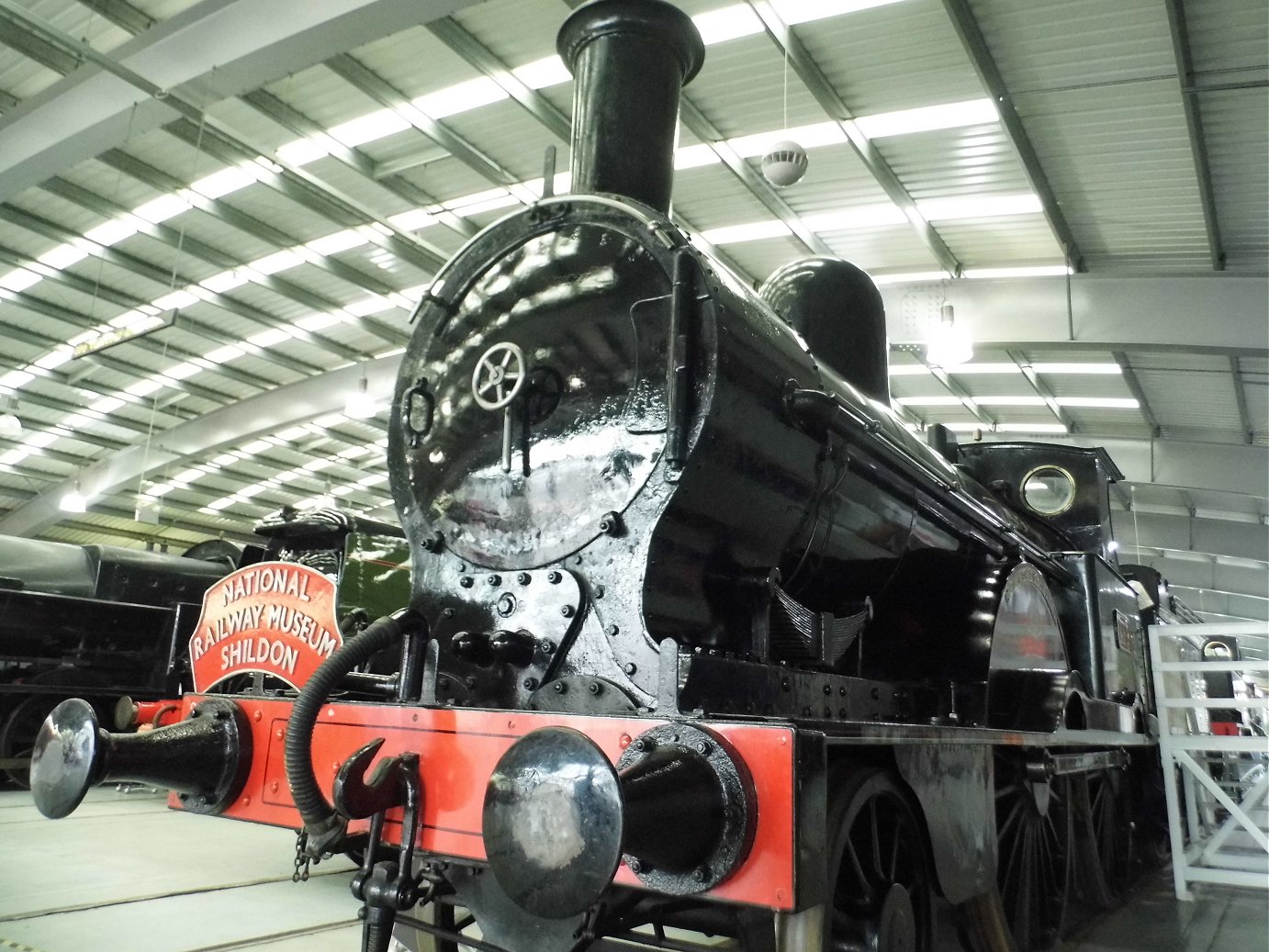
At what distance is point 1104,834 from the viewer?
17.4 feet

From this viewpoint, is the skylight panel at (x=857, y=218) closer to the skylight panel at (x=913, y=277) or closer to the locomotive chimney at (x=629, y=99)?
the skylight panel at (x=913, y=277)

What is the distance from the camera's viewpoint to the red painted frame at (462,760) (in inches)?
63.1

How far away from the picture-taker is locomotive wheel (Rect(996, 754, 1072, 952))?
11.3 ft

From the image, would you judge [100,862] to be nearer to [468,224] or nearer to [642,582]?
[642,582]

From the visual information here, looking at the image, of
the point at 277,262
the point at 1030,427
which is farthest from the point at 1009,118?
the point at 1030,427

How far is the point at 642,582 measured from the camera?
2119 millimetres

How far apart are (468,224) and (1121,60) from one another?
6.45m

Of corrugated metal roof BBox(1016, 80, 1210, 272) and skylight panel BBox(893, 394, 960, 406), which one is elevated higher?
skylight panel BBox(893, 394, 960, 406)

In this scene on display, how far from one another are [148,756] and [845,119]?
7220 mm

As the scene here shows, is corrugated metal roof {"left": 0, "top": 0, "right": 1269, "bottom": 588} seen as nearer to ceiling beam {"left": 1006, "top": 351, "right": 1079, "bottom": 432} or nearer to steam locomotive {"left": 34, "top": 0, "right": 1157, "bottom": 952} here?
ceiling beam {"left": 1006, "top": 351, "right": 1079, "bottom": 432}

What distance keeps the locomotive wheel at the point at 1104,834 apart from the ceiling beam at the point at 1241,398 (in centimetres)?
766

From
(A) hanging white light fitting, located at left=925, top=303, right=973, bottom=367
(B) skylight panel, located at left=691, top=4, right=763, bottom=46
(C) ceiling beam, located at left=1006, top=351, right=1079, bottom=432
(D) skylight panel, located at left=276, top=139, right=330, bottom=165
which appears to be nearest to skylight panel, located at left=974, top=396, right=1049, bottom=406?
(C) ceiling beam, located at left=1006, top=351, right=1079, bottom=432

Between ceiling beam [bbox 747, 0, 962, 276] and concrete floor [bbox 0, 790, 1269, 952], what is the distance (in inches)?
234

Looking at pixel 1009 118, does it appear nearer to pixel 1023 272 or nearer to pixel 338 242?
pixel 1023 272
